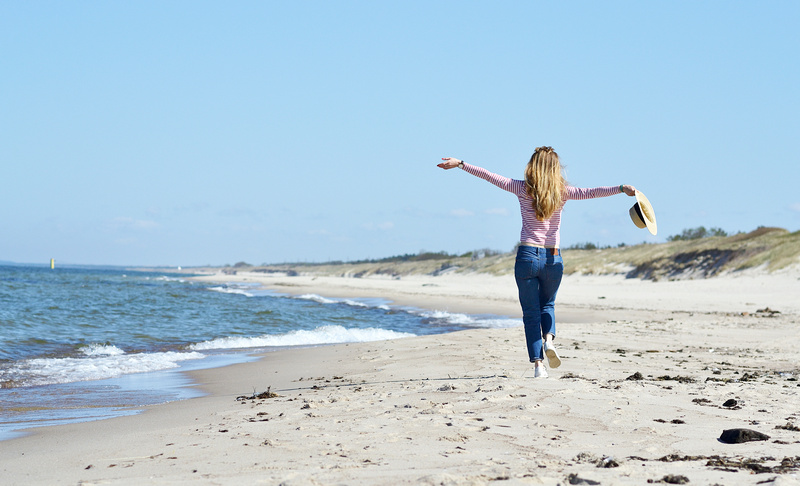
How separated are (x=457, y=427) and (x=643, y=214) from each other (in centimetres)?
250

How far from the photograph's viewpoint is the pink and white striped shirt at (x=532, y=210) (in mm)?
5391

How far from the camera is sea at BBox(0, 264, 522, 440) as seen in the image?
6.11 m

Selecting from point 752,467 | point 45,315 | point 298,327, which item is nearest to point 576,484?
point 752,467

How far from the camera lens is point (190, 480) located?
9.61ft

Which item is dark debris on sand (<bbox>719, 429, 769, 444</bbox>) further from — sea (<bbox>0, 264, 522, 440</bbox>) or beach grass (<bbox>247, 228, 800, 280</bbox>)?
beach grass (<bbox>247, 228, 800, 280</bbox>)

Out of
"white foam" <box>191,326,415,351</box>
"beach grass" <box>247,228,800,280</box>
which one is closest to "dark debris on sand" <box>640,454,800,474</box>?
"white foam" <box>191,326,415,351</box>

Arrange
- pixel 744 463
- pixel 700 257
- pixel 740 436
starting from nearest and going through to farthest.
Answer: pixel 744 463
pixel 740 436
pixel 700 257

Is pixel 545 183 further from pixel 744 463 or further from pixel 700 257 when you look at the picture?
pixel 700 257

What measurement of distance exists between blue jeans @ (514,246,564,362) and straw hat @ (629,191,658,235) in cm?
69

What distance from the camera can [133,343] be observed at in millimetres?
11570

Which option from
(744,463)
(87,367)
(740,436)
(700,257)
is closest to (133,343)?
(87,367)

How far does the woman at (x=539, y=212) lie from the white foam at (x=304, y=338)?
22.8 ft

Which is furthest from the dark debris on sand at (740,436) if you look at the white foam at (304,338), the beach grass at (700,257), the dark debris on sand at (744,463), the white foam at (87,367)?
the beach grass at (700,257)

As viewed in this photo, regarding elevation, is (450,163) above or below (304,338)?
above
